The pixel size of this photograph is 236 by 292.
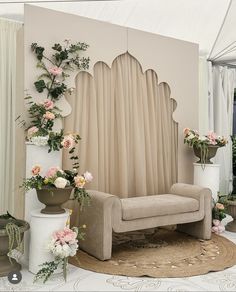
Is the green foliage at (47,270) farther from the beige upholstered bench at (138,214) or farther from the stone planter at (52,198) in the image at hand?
the beige upholstered bench at (138,214)

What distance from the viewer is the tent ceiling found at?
13.6ft

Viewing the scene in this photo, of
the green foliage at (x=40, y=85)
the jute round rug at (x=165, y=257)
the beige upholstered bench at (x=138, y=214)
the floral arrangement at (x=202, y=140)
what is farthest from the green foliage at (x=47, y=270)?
the floral arrangement at (x=202, y=140)

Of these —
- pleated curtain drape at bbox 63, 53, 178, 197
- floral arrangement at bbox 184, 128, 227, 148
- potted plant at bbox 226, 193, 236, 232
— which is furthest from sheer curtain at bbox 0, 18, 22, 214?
potted plant at bbox 226, 193, 236, 232

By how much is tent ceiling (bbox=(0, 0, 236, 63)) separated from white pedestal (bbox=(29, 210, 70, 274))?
2.45m

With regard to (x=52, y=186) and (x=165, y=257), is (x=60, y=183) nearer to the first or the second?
(x=52, y=186)

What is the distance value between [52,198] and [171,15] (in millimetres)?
3050

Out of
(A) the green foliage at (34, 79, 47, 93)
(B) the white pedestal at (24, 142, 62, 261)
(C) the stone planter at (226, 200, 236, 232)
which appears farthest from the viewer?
(C) the stone planter at (226, 200, 236, 232)

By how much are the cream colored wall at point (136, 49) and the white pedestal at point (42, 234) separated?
1.33m

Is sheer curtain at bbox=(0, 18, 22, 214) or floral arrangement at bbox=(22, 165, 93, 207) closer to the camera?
floral arrangement at bbox=(22, 165, 93, 207)

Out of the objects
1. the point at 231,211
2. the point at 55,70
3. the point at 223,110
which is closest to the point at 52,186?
the point at 55,70

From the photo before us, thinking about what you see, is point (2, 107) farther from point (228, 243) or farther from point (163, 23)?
point (228, 243)

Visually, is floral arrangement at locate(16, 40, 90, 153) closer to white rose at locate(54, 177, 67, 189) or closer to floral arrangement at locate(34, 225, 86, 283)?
white rose at locate(54, 177, 67, 189)

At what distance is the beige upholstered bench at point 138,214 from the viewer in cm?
330

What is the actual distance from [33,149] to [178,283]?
1693 mm
